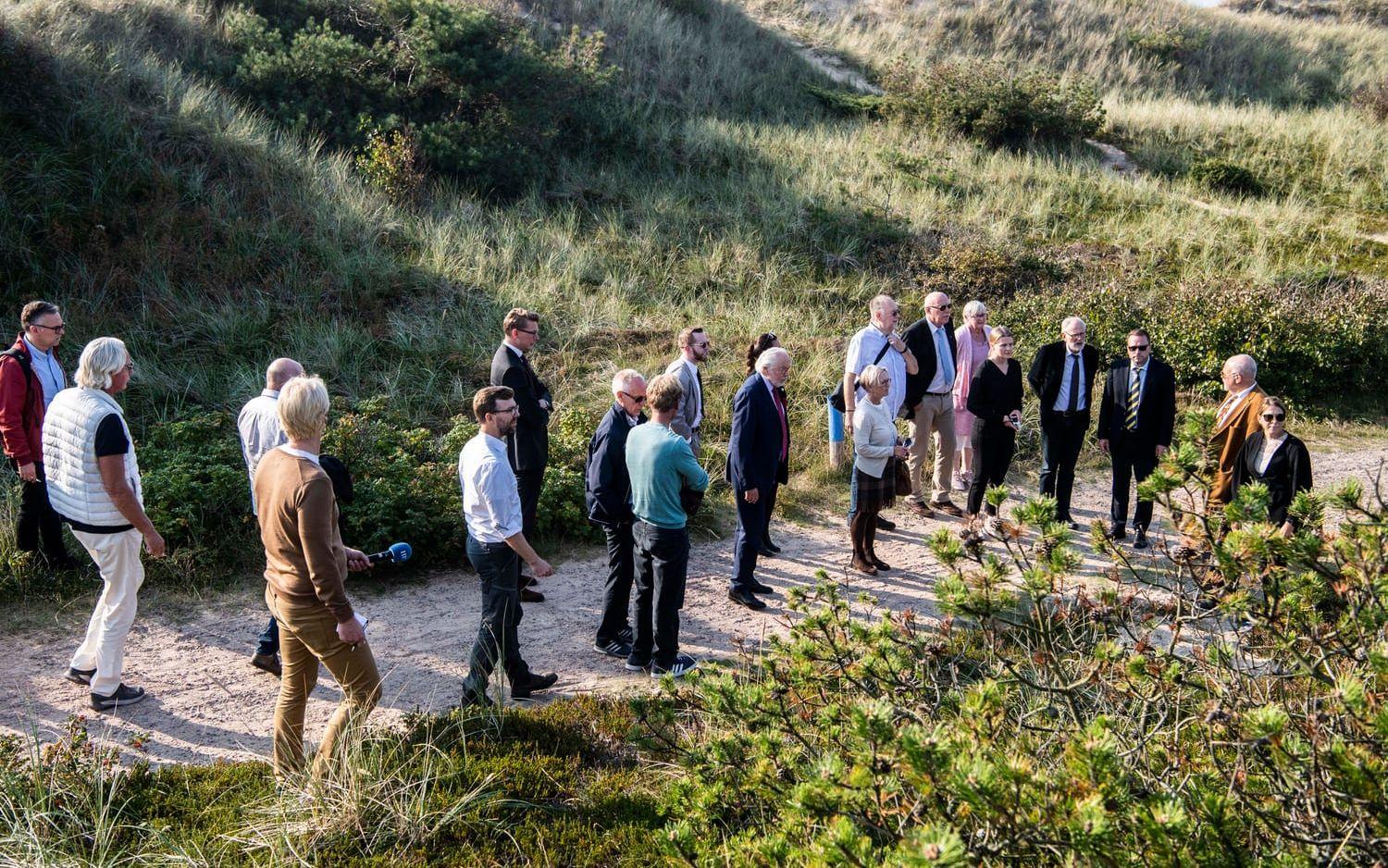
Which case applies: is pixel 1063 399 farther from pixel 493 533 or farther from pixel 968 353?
pixel 493 533

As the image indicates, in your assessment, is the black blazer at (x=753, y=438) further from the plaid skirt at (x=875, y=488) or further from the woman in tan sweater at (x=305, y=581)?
the woman in tan sweater at (x=305, y=581)

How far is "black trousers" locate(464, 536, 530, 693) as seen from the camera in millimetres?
5164

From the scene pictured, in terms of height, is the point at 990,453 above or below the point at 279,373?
below

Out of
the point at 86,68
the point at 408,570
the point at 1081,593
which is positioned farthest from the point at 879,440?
the point at 86,68

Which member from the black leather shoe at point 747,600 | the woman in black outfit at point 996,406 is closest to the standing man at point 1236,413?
the woman in black outfit at point 996,406

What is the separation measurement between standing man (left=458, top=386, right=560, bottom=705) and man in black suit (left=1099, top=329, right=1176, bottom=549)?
5.07 meters

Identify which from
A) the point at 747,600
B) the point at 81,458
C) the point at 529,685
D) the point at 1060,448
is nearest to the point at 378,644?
the point at 529,685

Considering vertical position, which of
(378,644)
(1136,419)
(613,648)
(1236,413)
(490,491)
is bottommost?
(378,644)

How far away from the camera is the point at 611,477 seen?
604 centimetres

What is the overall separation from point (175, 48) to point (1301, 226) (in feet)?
57.2

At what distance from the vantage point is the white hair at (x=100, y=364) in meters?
5.06

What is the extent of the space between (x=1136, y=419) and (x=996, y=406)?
1.11 meters

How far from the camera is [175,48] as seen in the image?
1484 centimetres

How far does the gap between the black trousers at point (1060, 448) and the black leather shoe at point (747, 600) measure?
115 inches
